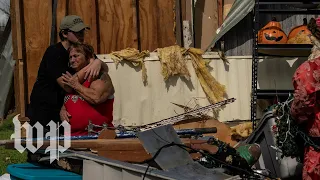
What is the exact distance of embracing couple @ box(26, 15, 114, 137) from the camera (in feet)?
18.3

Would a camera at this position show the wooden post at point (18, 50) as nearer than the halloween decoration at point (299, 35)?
No

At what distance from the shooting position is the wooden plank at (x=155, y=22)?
9234mm

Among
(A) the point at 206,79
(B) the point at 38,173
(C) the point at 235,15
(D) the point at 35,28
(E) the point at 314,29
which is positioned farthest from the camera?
(D) the point at 35,28

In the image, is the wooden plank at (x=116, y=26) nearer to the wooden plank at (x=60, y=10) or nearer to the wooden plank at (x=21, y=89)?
the wooden plank at (x=60, y=10)

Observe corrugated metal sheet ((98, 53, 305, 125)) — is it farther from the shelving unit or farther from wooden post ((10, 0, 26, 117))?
wooden post ((10, 0, 26, 117))

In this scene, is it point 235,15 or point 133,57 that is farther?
point 235,15

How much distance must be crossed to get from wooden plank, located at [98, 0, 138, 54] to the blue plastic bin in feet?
13.4

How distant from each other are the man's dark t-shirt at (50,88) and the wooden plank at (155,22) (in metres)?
3.51

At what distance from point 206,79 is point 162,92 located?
594mm

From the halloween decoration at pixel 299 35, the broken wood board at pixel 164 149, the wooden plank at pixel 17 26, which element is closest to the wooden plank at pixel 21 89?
the wooden plank at pixel 17 26

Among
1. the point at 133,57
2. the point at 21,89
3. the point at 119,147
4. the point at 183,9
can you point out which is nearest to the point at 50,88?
the point at 119,147

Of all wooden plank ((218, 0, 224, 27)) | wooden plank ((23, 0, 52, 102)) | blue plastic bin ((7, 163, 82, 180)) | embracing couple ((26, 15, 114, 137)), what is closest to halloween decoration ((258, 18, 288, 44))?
wooden plank ((218, 0, 224, 27))

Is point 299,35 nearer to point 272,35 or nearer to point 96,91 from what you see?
point 272,35

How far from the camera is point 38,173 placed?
489 cm
